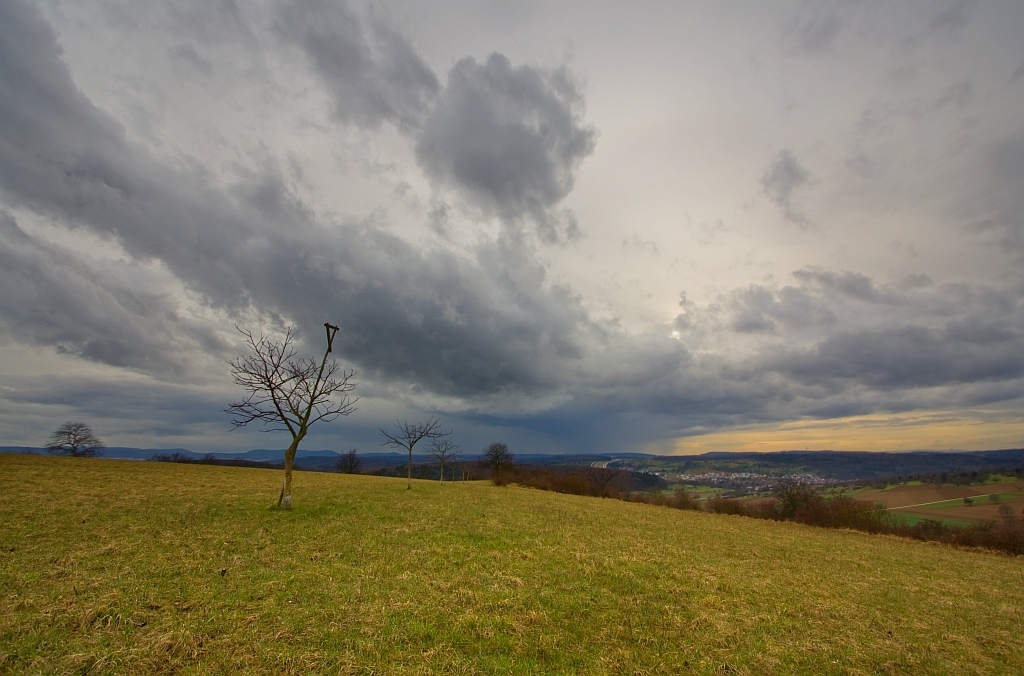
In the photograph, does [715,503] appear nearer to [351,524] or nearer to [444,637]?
[351,524]

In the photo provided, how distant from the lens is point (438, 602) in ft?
32.1

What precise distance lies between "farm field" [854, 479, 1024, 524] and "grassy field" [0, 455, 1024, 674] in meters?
67.4

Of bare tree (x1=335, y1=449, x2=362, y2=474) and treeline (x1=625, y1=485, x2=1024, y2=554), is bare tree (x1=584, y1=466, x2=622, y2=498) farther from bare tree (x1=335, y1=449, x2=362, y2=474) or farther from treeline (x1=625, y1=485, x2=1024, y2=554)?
bare tree (x1=335, y1=449, x2=362, y2=474)

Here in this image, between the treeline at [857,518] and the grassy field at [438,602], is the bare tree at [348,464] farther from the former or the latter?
the grassy field at [438,602]

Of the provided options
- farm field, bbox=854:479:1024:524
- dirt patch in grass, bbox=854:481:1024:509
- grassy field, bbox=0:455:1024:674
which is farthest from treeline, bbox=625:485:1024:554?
dirt patch in grass, bbox=854:481:1024:509

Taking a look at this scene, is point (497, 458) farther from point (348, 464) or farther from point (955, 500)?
point (955, 500)

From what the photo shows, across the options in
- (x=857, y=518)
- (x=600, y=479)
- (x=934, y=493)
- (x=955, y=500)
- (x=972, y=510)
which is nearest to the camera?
(x=857, y=518)

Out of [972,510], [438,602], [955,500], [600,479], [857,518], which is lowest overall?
[955,500]

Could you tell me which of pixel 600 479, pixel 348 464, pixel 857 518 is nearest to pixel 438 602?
pixel 857 518

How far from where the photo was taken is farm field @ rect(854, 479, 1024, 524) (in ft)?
215

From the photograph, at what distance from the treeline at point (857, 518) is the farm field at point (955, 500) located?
24.7 ft

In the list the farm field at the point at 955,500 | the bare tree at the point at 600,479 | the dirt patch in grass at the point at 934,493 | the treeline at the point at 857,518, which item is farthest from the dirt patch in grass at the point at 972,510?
the bare tree at the point at 600,479

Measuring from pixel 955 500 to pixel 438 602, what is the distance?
127540 mm

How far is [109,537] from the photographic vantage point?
43.8 ft
